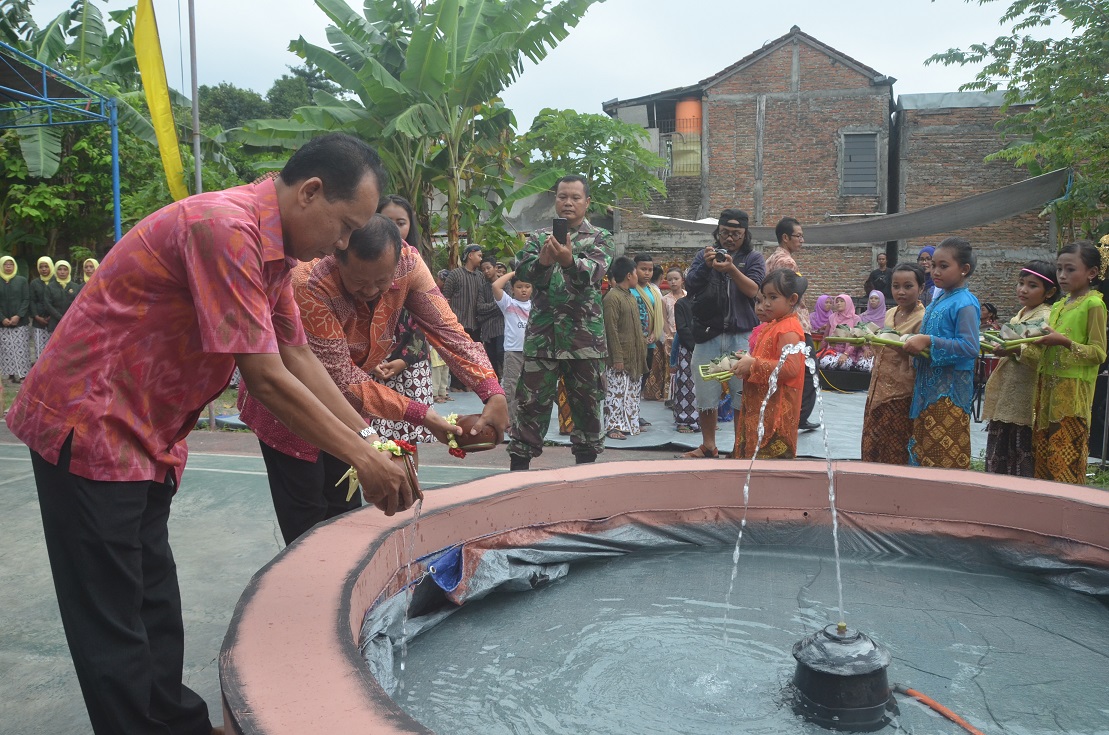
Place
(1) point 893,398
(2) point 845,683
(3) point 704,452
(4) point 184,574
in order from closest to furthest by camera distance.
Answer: (2) point 845,683
(4) point 184,574
(1) point 893,398
(3) point 704,452

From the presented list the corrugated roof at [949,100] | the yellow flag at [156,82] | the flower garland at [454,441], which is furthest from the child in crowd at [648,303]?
the corrugated roof at [949,100]

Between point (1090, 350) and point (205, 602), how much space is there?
5.05 meters

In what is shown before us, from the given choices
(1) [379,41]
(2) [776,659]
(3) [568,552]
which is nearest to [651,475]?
(3) [568,552]

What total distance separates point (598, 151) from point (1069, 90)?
1004 centimetres

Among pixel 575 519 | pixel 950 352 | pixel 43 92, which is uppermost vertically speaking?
pixel 43 92

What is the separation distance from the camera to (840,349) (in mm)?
11703

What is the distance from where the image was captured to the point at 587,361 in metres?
5.14

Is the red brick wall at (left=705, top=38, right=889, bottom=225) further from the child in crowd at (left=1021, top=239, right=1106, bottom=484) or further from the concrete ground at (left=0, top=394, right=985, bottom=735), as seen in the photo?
the child in crowd at (left=1021, top=239, right=1106, bottom=484)

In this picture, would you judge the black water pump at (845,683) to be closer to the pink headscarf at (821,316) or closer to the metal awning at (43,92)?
the metal awning at (43,92)

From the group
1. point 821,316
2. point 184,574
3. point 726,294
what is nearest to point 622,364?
point 726,294

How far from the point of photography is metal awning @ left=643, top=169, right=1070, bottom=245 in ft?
35.0

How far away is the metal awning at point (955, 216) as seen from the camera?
10656 millimetres

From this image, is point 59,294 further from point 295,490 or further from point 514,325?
point 295,490

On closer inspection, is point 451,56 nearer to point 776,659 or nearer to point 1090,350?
point 1090,350
